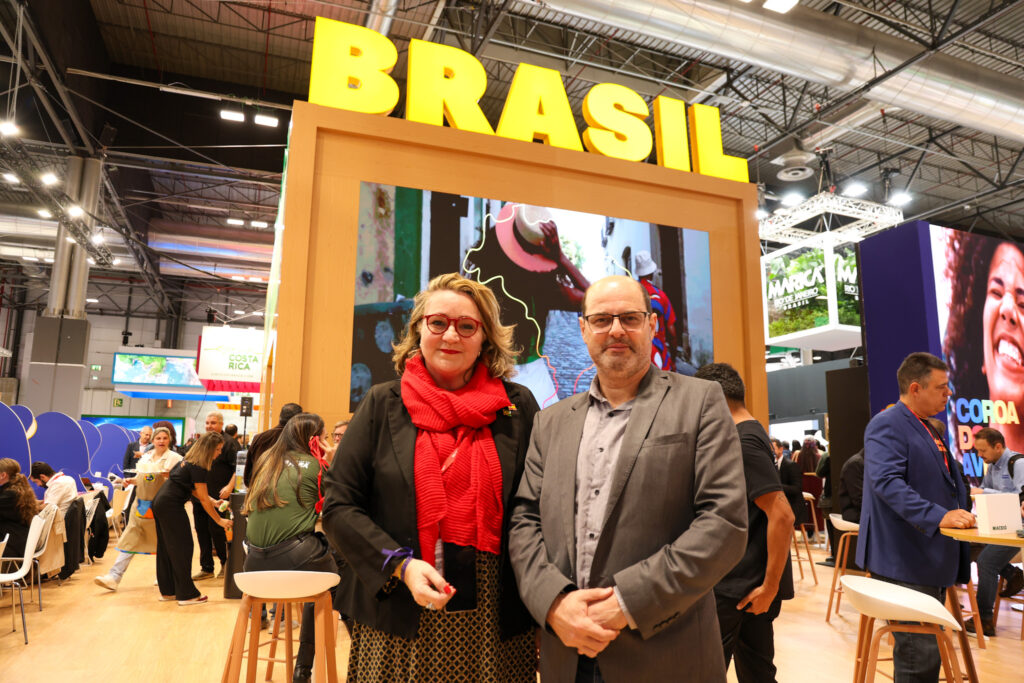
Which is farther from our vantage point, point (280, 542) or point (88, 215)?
point (88, 215)

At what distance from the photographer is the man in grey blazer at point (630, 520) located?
1.47m

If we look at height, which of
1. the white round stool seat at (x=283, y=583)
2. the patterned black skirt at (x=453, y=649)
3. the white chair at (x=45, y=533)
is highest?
the patterned black skirt at (x=453, y=649)

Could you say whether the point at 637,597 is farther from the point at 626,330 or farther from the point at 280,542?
the point at 280,542

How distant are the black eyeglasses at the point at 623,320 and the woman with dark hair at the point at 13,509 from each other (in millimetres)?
5878

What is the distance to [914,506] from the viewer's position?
283cm

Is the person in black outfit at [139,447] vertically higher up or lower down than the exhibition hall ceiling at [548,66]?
lower down

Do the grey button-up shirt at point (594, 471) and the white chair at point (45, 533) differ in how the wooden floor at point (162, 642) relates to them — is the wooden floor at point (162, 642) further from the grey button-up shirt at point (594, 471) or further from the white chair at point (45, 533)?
the grey button-up shirt at point (594, 471)

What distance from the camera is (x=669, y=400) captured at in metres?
1.68

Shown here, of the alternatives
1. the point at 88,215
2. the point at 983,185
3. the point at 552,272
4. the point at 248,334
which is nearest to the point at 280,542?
the point at 552,272

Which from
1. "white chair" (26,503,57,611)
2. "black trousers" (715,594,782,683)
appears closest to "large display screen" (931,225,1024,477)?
"black trousers" (715,594,782,683)

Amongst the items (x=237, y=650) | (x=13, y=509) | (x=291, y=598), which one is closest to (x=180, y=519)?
(x=13, y=509)

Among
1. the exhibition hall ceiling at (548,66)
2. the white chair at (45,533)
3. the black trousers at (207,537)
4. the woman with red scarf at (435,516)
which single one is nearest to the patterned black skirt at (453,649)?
the woman with red scarf at (435,516)

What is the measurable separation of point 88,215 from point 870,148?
15.0 m

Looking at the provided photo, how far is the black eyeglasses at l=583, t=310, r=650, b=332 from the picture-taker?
1.72 metres
